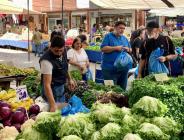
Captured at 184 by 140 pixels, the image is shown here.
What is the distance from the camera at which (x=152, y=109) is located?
3.12 meters

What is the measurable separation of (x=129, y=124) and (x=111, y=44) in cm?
387

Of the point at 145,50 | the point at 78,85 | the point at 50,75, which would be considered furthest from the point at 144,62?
the point at 50,75

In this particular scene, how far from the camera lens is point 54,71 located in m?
5.04

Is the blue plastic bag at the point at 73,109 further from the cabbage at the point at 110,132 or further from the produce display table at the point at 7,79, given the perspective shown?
the produce display table at the point at 7,79

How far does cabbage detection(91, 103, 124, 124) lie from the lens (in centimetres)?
300

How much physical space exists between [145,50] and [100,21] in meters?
24.6

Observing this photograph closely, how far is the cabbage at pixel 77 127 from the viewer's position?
9.52 feet

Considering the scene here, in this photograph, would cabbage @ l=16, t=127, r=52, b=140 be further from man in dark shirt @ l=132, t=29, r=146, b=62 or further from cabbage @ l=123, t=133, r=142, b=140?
man in dark shirt @ l=132, t=29, r=146, b=62

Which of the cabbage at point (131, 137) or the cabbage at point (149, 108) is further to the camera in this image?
the cabbage at point (149, 108)

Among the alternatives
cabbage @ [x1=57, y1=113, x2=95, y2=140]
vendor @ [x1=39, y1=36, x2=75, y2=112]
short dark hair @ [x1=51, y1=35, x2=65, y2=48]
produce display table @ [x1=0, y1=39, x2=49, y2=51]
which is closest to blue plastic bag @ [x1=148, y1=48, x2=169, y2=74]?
vendor @ [x1=39, y1=36, x2=75, y2=112]

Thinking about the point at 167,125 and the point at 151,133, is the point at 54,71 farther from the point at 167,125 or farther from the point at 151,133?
the point at 151,133

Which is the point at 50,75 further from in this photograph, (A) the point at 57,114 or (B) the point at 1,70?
(B) the point at 1,70

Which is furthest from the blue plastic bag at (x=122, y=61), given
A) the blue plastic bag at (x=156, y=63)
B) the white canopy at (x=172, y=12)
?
the white canopy at (x=172, y=12)

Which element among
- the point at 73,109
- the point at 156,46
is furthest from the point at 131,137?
the point at 156,46
